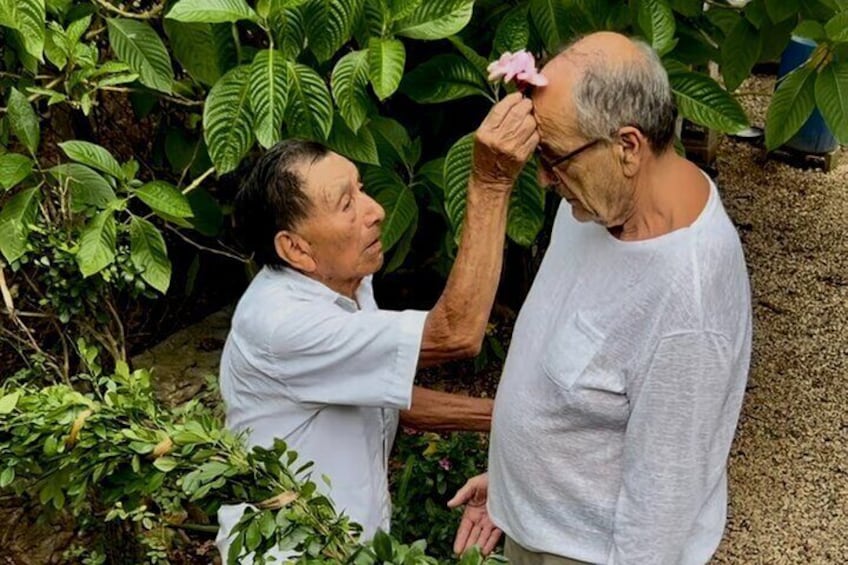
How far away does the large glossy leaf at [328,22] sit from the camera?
2236 mm

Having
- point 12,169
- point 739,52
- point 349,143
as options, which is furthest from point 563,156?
point 739,52

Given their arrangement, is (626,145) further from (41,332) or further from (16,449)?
(41,332)

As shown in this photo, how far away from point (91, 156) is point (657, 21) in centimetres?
135

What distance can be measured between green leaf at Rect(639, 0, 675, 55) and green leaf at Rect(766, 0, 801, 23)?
13.2 inches

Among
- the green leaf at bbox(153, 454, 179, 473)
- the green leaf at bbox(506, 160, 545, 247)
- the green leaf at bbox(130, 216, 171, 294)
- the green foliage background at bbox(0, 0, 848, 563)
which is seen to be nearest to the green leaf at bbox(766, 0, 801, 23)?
the green foliage background at bbox(0, 0, 848, 563)

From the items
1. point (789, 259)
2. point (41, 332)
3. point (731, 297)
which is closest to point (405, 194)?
point (41, 332)

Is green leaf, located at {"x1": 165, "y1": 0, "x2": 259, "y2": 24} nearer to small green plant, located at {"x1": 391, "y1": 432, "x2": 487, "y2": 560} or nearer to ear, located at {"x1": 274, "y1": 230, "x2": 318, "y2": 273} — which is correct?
ear, located at {"x1": 274, "y1": 230, "x2": 318, "y2": 273}

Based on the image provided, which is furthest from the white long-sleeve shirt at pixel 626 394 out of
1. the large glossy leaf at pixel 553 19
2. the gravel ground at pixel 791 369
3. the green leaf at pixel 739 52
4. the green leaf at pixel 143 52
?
the gravel ground at pixel 791 369

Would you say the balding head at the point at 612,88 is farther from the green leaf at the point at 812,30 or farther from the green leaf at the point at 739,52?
the green leaf at the point at 739,52

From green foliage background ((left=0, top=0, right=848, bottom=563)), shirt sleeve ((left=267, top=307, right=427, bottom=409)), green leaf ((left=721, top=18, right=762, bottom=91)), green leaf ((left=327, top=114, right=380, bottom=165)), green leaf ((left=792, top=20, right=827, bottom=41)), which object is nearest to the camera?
shirt sleeve ((left=267, top=307, right=427, bottom=409))

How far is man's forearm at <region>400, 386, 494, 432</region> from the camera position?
6.70 ft

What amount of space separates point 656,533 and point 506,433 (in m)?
0.31

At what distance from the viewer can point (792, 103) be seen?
253 cm

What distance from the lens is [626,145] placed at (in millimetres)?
1466
